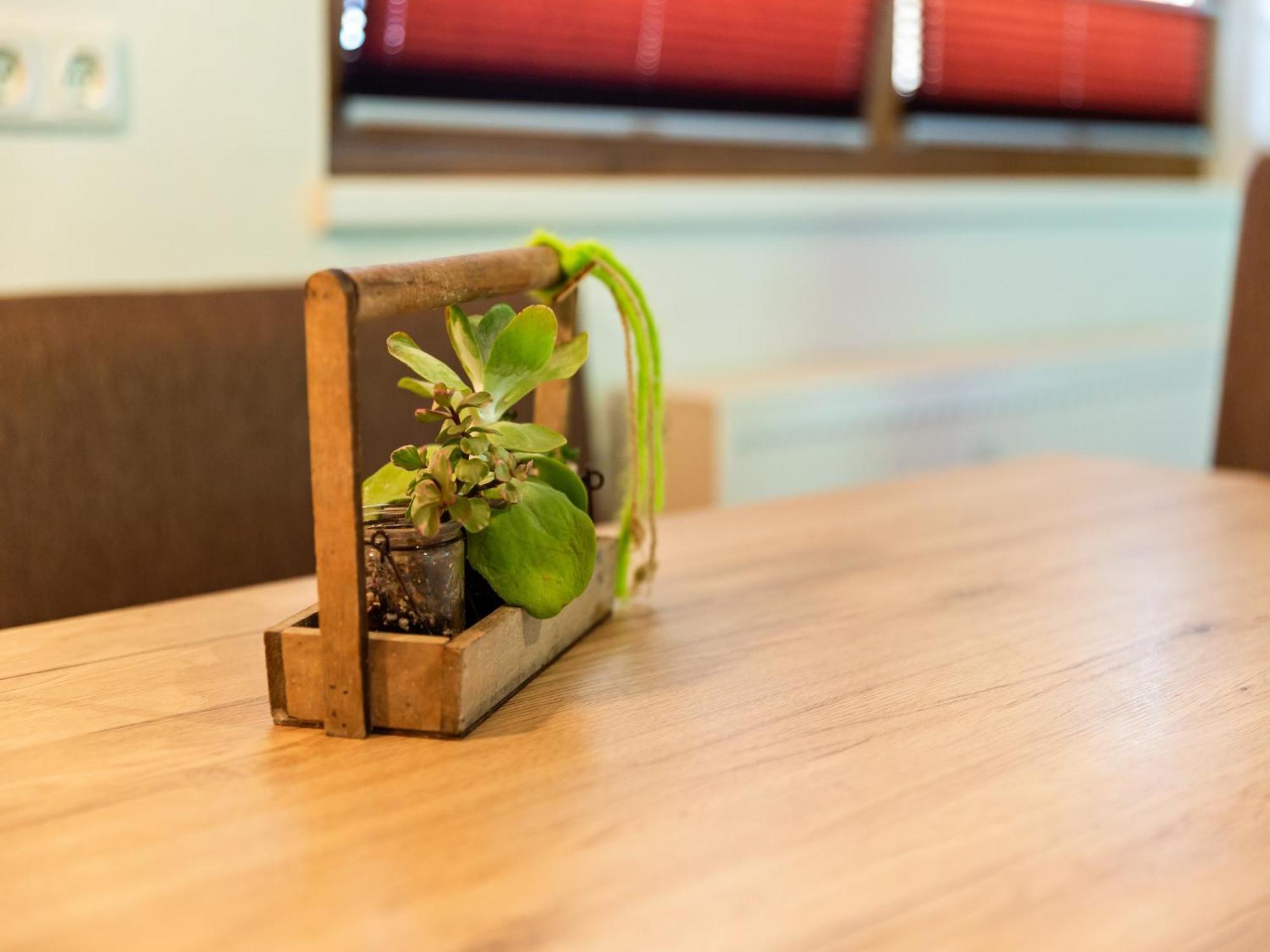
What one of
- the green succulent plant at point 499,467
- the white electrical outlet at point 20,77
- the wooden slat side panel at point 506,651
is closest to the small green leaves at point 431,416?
the green succulent plant at point 499,467

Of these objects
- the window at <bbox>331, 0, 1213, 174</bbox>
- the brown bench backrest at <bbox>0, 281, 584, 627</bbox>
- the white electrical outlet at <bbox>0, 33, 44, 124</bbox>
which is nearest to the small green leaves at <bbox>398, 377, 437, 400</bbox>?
the brown bench backrest at <bbox>0, 281, 584, 627</bbox>

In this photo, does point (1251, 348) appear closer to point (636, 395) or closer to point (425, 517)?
point (636, 395)

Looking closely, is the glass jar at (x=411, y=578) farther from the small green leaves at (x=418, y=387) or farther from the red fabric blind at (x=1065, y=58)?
the red fabric blind at (x=1065, y=58)

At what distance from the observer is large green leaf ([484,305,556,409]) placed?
764mm

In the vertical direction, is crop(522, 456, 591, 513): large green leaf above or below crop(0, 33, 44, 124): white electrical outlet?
below

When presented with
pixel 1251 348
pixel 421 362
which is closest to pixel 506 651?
pixel 421 362

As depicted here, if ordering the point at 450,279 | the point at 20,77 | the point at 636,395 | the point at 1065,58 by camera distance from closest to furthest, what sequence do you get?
the point at 450,279
the point at 636,395
the point at 20,77
the point at 1065,58

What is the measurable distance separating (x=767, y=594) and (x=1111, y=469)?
0.63 meters

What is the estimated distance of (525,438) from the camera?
2.51 ft

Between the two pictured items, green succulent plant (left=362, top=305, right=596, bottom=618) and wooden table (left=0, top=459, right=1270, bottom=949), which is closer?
wooden table (left=0, top=459, right=1270, bottom=949)

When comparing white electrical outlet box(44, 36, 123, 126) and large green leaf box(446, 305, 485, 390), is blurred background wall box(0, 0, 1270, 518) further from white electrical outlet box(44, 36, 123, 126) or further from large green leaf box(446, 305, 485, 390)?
large green leaf box(446, 305, 485, 390)

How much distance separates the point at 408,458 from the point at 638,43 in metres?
1.62

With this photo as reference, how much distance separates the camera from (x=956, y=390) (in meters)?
2.34

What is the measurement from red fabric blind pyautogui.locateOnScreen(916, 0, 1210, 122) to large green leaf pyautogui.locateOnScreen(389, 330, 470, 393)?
2.06 metres
